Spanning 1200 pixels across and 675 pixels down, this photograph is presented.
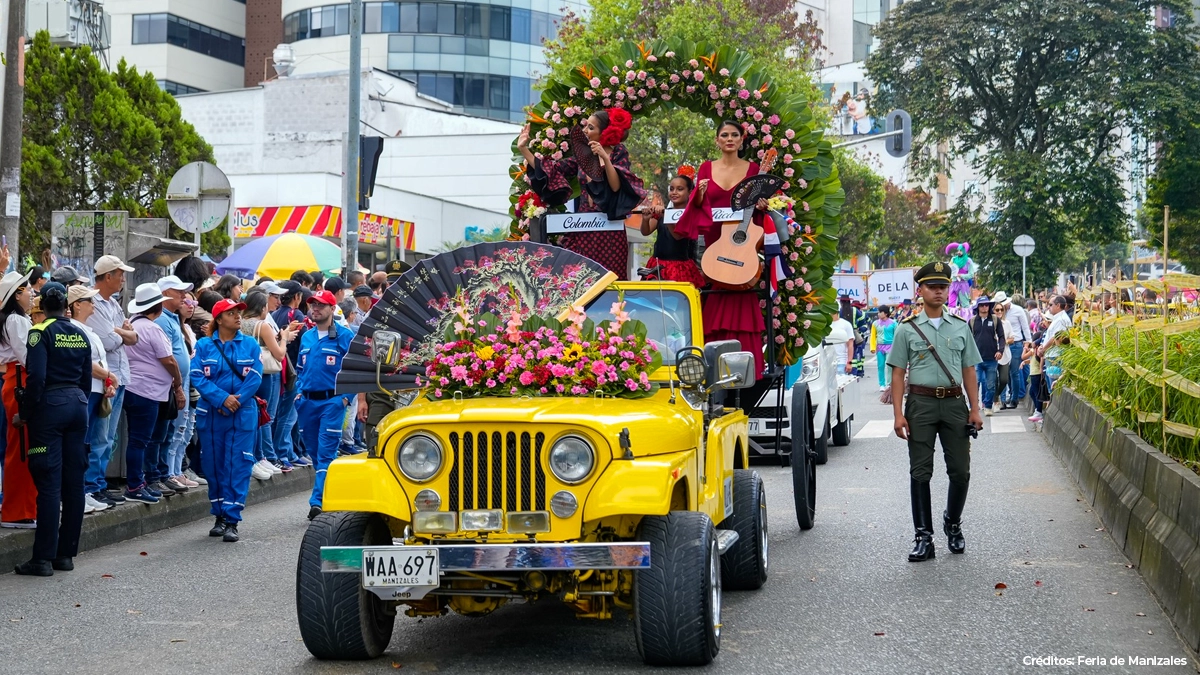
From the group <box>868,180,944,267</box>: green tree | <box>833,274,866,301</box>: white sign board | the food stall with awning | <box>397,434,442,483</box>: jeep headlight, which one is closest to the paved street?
<box>397,434,442,483</box>: jeep headlight

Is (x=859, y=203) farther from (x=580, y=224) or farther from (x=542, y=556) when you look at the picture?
(x=542, y=556)

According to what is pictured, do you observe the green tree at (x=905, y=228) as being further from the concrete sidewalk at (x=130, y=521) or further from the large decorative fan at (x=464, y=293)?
the large decorative fan at (x=464, y=293)

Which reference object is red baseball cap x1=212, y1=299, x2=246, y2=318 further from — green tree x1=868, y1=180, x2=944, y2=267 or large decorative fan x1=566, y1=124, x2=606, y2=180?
green tree x1=868, y1=180, x2=944, y2=267

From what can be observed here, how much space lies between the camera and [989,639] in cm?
763

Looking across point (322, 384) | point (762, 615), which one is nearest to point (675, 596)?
point (762, 615)

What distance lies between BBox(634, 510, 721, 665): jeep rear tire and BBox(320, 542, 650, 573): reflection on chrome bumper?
0.21 meters

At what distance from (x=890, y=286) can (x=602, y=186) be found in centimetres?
3150

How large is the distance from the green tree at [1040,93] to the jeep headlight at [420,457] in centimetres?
4768

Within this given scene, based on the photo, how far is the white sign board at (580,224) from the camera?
422 inches

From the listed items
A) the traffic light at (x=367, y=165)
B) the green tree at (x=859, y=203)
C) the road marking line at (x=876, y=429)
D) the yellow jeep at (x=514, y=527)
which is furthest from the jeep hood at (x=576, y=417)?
the green tree at (x=859, y=203)

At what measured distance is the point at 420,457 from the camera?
22.6 ft

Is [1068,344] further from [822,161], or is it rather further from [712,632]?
[712,632]

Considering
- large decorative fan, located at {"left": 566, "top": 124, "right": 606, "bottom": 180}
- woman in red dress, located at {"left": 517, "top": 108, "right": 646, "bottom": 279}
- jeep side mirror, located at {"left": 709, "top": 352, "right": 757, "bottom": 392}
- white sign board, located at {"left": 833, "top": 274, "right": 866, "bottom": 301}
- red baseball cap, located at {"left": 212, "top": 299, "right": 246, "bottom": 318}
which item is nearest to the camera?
jeep side mirror, located at {"left": 709, "top": 352, "right": 757, "bottom": 392}

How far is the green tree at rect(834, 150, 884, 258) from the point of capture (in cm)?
5919
